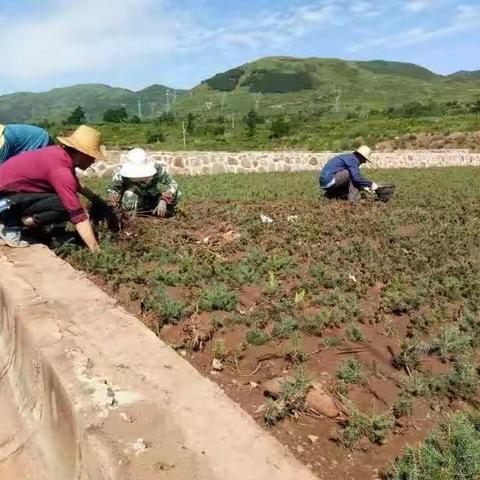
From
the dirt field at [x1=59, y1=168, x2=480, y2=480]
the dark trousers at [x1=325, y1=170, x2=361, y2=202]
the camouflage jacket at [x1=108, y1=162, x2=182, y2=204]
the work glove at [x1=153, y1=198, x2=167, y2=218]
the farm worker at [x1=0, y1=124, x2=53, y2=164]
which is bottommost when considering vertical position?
the dark trousers at [x1=325, y1=170, x2=361, y2=202]

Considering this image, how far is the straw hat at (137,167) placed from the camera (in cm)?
755

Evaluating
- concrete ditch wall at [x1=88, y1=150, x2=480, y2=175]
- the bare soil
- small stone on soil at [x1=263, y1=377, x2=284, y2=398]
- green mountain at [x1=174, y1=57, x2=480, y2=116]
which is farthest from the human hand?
green mountain at [x1=174, y1=57, x2=480, y2=116]

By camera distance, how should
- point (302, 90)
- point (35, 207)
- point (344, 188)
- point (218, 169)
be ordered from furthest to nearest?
point (302, 90) → point (218, 169) → point (344, 188) → point (35, 207)

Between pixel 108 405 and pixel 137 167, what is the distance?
196 inches

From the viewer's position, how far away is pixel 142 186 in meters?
7.88

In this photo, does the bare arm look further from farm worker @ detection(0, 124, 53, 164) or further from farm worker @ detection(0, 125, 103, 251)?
farm worker @ detection(0, 124, 53, 164)

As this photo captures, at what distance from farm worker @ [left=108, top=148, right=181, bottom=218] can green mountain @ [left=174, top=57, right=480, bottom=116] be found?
9764 cm

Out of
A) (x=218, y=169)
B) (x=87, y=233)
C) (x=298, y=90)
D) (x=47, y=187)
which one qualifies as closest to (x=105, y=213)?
(x=47, y=187)

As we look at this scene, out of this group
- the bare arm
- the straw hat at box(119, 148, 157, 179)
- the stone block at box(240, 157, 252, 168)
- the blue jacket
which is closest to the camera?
the bare arm

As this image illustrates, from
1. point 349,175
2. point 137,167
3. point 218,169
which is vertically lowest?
point 218,169

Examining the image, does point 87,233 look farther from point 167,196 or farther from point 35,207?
point 167,196

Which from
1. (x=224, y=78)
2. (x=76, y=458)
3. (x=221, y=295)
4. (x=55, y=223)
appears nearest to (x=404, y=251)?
(x=221, y=295)

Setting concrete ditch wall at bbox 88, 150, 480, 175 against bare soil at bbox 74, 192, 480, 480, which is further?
concrete ditch wall at bbox 88, 150, 480, 175

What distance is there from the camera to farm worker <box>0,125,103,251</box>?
5488mm
